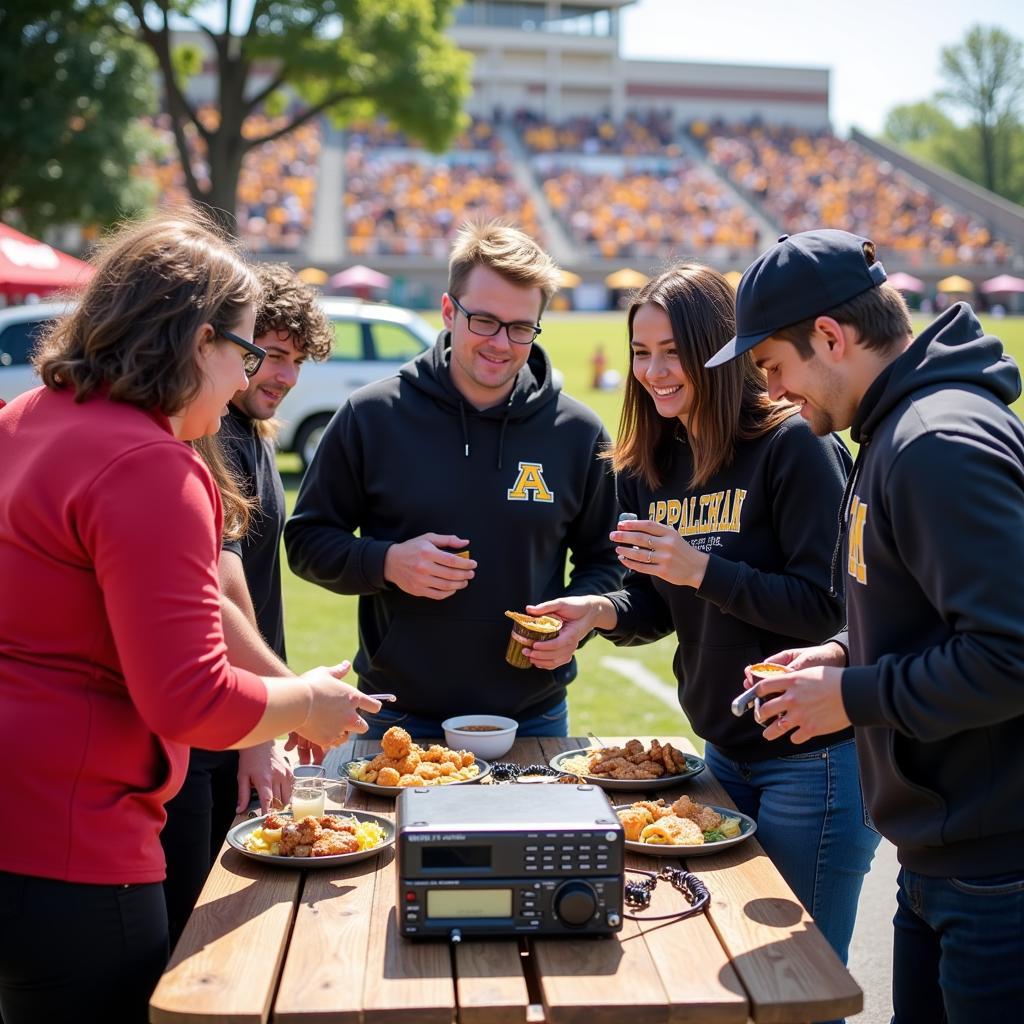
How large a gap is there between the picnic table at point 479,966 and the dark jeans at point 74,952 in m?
0.09

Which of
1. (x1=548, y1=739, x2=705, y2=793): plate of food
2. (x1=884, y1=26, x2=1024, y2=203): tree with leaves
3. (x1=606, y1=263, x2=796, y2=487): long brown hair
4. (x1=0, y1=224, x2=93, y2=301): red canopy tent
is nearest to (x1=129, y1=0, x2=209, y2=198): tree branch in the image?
(x1=0, y1=224, x2=93, y2=301): red canopy tent

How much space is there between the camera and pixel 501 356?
3.76 meters

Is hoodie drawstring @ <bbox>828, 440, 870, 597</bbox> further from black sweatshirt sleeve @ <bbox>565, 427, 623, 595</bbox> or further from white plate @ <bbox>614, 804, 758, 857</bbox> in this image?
black sweatshirt sleeve @ <bbox>565, 427, 623, 595</bbox>

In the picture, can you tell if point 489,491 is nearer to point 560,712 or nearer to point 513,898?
point 560,712

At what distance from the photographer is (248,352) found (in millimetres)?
2318

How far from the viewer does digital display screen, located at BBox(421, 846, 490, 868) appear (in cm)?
226

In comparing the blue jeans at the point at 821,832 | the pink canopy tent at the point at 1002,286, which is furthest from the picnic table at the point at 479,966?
the pink canopy tent at the point at 1002,286

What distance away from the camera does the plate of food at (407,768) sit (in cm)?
306

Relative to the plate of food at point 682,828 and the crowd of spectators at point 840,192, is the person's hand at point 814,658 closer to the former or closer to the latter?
the plate of food at point 682,828

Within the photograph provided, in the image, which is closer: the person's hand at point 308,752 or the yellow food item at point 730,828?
the yellow food item at point 730,828

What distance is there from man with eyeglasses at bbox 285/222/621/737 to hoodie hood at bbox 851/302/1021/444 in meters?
1.46

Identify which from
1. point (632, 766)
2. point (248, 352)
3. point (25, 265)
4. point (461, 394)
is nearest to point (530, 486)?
point (461, 394)

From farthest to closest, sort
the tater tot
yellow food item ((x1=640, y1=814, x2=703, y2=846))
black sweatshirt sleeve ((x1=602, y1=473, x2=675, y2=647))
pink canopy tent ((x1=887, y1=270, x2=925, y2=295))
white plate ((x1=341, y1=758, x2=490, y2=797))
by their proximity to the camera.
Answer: pink canopy tent ((x1=887, y1=270, x2=925, y2=295)) < black sweatshirt sleeve ((x1=602, y1=473, x2=675, y2=647)) < the tater tot < white plate ((x1=341, y1=758, x2=490, y2=797)) < yellow food item ((x1=640, y1=814, x2=703, y2=846))

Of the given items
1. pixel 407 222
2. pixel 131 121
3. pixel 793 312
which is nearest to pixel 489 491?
pixel 793 312
